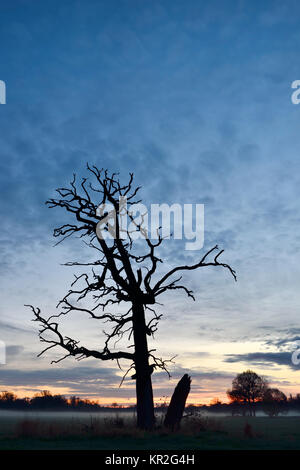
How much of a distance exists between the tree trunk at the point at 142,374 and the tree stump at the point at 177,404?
2.62ft

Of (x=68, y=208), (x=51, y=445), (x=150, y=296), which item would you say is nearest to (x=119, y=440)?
(x=51, y=445)

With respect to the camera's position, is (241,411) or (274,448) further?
(241,411)

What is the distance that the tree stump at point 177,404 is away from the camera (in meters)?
20.0

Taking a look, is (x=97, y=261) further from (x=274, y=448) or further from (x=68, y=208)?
(x=274, y=448)

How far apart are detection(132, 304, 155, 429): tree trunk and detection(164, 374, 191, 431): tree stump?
798 millimetres

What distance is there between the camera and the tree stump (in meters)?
20.0

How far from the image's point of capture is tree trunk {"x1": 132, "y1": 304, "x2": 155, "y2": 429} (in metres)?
20.0

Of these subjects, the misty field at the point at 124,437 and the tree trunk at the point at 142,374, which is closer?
the misty field at the point at 124,437

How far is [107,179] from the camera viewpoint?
74.7ft

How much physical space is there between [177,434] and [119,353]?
4.96 m

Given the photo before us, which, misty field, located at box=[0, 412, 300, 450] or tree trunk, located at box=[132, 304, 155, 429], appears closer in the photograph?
misty field, located at box=[0, 412, 300, 450]

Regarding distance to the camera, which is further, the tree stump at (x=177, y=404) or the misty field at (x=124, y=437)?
the tree stump at (x=177, y=404)

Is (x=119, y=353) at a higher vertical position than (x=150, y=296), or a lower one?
lower

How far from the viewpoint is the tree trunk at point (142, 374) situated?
2000 cm
